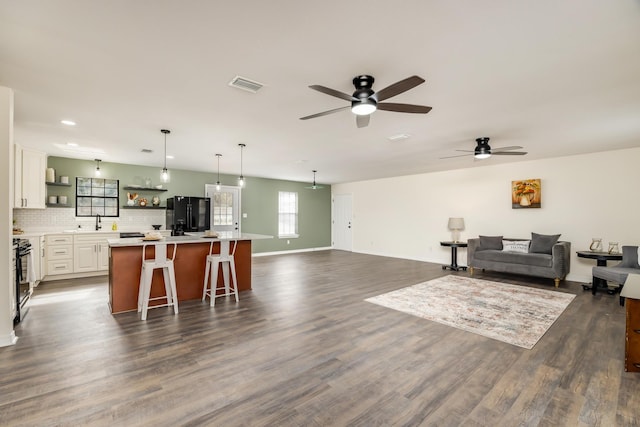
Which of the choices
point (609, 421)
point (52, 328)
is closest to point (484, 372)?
point (609, 421)

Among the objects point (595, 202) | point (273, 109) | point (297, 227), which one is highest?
point (273, 109)

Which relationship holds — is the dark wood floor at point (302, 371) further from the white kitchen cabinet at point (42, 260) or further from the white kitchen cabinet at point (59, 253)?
the white kitchen cabinet at point (59, 253)

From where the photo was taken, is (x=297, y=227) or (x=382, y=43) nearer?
(x=382, y=43)

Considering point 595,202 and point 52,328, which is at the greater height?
point 595,202

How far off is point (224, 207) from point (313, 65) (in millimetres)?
6693

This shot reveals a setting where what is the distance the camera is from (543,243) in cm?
588

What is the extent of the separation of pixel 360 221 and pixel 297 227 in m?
2.21

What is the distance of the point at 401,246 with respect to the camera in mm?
8938

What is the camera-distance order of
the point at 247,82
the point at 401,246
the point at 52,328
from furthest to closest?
1. the point at 401,246
2. the point at 52,328
3. the point at 247,82

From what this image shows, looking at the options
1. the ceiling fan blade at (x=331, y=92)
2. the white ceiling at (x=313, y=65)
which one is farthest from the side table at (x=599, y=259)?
the ceiling fan blade at (x=331, y=92)

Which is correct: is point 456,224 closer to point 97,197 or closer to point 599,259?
point 599,259

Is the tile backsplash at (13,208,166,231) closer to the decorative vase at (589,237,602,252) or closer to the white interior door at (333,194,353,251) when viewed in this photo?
the white interior door at (333,194,353,251)

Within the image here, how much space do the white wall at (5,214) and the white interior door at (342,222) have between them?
8.74 m

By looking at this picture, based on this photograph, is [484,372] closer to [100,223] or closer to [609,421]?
[609,421]
